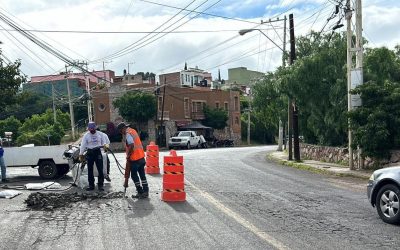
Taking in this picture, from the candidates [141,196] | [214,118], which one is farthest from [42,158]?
[214,118]

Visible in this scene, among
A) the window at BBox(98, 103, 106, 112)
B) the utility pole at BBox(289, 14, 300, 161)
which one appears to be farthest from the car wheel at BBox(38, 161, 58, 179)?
the window at BBox(98, 103, 106, 112)

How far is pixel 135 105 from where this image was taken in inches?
2217

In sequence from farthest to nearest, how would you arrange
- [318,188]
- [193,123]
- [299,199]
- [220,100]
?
[220,100], [193,123], [318,188], [299,199]

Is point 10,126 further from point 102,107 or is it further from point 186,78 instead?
point 186,78

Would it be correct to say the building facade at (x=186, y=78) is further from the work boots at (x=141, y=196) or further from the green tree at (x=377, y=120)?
the work boots at (x=141, y=196)

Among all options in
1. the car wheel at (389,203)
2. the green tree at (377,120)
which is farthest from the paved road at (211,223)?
the green tree at (377,120)

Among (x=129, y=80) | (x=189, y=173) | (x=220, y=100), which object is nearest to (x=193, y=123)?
(x=220, y=100)

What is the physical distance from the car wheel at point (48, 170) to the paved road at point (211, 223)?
162 inches

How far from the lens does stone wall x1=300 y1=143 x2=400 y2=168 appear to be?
16.9m

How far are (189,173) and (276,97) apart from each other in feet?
43.9

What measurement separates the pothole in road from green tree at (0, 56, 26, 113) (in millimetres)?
7187

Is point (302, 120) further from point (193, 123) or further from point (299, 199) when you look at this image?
point (193, 123)

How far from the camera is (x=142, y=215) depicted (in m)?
8.59

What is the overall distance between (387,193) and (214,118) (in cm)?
5863
